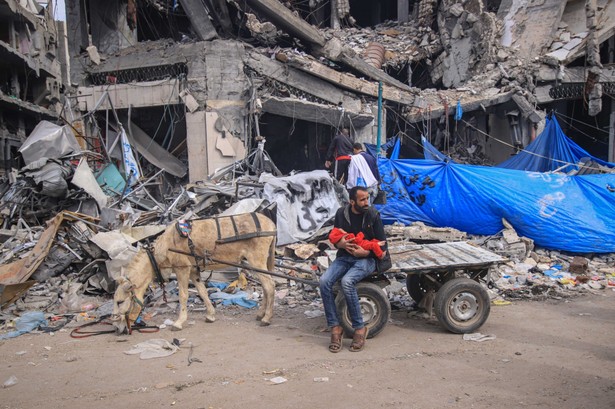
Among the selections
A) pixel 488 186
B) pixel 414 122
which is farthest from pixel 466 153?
pixel 488 186

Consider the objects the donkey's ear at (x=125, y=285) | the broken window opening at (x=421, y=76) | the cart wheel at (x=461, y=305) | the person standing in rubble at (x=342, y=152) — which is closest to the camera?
the cart wheel at (x=461, y=305)

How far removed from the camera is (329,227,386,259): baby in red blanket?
5059 millimetres

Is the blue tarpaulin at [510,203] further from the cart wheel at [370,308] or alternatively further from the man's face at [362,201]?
the man's face at [362,201]

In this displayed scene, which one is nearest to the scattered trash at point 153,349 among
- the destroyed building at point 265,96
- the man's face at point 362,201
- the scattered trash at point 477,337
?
the man's face at point 362,201

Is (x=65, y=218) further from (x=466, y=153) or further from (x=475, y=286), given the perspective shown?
(x=466, y=153)

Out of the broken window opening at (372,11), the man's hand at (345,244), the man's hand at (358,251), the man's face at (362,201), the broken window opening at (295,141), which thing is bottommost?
the man's hand at (358,251)

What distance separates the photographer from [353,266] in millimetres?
5148

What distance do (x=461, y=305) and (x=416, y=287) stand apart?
0.93 meters

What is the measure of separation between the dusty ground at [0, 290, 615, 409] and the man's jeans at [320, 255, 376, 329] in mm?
381

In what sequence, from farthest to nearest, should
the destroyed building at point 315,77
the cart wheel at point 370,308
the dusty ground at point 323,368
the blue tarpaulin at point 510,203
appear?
the destroyed building at point 315,77 < the blue tarpaulin at point 510,203 < the cart wheel at point 370,308 < the dusty ground at point 323,368

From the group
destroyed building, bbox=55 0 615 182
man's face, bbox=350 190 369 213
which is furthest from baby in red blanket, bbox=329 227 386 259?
destroyed building, bbox=55 0 615 182

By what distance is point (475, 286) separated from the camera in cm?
548

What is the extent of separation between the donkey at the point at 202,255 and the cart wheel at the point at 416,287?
1858 millimetres

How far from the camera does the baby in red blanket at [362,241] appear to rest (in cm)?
506
